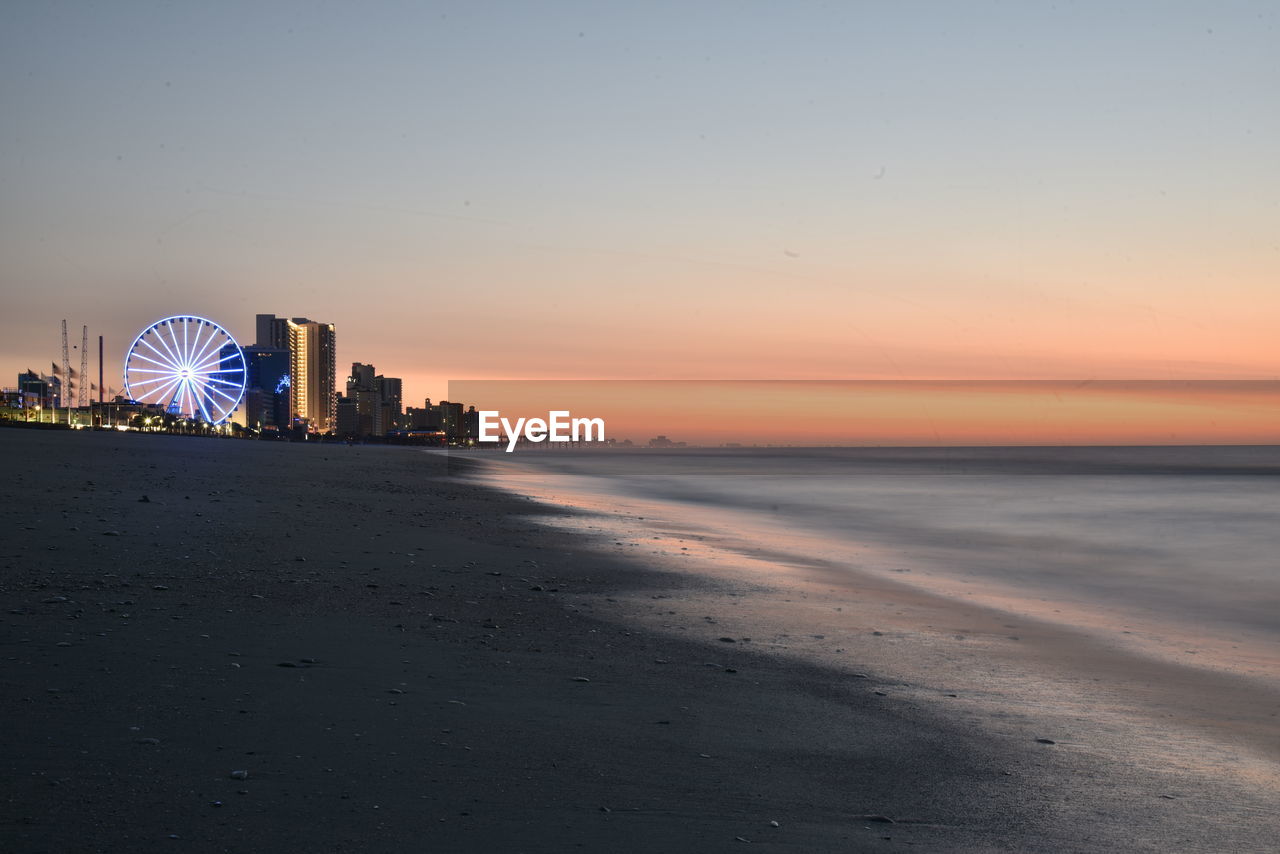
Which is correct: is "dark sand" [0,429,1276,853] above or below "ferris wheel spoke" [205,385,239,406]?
below

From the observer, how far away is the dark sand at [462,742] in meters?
4.12

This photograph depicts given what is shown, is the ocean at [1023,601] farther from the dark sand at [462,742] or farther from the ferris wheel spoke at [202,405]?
the ferris wheel spoke at [202,405]

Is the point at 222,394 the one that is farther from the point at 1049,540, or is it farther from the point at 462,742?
the point at 462,742

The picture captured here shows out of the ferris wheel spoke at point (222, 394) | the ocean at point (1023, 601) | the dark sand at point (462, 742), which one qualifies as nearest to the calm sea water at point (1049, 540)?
the ocean at point (1023, 601)

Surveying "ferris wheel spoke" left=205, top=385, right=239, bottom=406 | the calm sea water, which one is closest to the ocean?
the calm sea water

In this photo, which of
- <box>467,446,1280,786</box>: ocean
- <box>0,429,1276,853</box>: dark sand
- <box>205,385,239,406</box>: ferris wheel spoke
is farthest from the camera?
<box>205,385,239,406</box>: ferris wheel spoke

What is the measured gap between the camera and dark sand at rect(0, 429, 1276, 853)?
4117mm

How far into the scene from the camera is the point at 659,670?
7148 millimetres

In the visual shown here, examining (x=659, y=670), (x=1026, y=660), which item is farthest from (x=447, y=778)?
(x=1026, y=660)

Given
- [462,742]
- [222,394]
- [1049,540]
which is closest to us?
[462,742]

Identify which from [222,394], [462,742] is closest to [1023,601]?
[462,742]

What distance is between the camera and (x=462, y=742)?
16.8ft

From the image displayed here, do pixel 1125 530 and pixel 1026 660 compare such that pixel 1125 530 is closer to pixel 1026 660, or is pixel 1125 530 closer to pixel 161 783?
pixel 1026 660

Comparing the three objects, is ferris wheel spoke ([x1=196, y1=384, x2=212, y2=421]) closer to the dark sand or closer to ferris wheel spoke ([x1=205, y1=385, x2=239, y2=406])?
ferris wheel spoke ([x1=205, y1=385, x2=239, y2=406])
